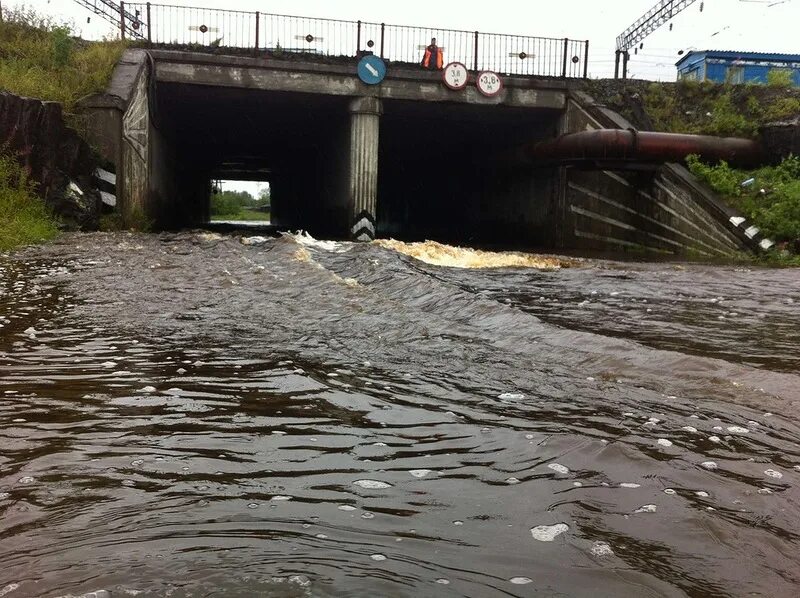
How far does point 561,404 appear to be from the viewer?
12.0 feet

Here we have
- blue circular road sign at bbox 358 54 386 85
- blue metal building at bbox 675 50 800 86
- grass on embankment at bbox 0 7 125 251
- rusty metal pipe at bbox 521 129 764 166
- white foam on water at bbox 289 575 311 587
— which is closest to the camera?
white foam on water at bbox 289 575 311 587

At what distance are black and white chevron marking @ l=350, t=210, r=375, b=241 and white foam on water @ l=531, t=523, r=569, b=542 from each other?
666 inches

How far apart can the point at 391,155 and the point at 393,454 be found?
25286 millimetres

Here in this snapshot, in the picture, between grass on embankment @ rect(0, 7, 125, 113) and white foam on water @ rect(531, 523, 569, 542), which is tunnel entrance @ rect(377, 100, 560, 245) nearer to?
grass on embankment @ rect(0, 7, 125, 113)

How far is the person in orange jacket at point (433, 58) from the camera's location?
18781 millimetres

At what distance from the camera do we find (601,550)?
2090 millimetres

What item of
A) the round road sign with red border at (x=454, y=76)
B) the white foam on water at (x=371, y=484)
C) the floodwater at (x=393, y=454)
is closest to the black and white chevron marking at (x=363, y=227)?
the round road sign with red border at (x=454, y=76)

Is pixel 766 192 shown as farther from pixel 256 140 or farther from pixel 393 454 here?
pixel 256 140

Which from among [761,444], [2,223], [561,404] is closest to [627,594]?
[761,444]

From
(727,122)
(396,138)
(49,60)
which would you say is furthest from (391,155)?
(49,60)

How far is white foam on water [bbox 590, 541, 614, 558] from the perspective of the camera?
6.78 feet

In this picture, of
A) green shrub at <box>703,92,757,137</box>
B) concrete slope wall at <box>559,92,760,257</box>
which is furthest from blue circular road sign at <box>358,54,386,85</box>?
green shrub at <box>703,92,757,137</box>

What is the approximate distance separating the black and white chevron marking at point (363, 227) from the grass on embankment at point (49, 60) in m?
7.17

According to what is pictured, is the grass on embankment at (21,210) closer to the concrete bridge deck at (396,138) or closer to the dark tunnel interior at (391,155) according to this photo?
the concrete bridge deck at (396,138)
